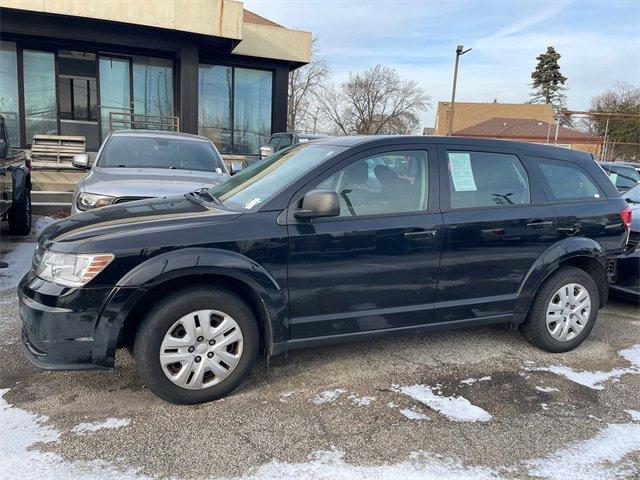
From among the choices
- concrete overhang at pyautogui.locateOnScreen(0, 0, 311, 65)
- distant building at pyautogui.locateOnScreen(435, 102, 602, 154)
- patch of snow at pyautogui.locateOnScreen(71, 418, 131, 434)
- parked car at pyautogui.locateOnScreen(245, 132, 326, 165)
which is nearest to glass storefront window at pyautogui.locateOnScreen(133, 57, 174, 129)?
concrete overhang at pyautogui.locateOnScreen(0, 0, 311, 65)

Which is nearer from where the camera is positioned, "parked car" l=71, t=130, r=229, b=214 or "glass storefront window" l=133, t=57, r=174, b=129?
"parked car" l=71, t=130, r=229, b=214

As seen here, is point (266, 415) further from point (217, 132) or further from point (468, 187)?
point (217, 132)

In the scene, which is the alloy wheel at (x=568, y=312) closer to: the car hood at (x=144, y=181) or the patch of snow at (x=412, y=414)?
the patch of snow at (x=412, y=414)

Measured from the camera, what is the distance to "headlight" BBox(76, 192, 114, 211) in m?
5.37

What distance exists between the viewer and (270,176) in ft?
12.6

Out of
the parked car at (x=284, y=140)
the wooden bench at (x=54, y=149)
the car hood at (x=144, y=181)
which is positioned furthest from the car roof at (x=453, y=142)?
the wooden bench at (x=54, y=149)

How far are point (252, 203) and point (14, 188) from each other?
5.78m

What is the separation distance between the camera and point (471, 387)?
363cm

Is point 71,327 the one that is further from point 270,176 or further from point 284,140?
point 284,140

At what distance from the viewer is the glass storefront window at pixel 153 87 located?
587 inches

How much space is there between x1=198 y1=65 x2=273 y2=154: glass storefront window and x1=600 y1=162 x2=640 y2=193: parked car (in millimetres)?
10206

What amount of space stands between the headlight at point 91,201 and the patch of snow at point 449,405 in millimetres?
3675

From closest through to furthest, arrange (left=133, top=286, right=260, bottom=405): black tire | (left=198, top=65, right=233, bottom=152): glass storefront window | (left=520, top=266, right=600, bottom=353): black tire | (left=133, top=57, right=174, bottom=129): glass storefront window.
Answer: (left=133, top=286, right=260, bottom=405): black tire < (left=520, top=266, right=600, bottom=353): black tire < (left=133, top=57, right=174, bottom=129): glass storefront window < (left=198, top=65, right=233, bottom=152): glass storefront window

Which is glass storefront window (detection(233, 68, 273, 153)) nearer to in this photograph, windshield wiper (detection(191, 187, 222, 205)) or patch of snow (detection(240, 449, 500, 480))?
windshield wiper (detection(191, 187, 222, 205))
